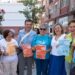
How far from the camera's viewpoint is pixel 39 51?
969 centimetres

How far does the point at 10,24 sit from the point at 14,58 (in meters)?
32.4

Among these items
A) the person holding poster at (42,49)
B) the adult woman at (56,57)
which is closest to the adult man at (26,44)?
the person holding poster at (42,49)

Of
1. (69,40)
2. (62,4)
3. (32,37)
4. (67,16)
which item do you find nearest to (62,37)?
(69,40)

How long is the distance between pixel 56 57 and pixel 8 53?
4.20 ft

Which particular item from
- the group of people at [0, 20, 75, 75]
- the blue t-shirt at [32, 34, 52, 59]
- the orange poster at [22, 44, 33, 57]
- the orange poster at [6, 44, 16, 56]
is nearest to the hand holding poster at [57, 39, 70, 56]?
the group of people at [0, 20, 75, 75]

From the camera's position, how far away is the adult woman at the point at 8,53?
9594 mm

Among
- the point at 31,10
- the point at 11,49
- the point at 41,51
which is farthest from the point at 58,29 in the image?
the point at 31,10

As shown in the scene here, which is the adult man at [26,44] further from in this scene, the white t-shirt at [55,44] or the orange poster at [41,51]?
the white t-shirt at [55,44]

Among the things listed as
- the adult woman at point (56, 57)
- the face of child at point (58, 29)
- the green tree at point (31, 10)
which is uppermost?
the green tree at point (31, 10)

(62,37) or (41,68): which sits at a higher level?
(62,37)

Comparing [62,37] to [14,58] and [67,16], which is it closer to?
[14,58]

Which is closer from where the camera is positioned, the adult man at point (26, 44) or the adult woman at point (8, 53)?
the adult woman at point (8, 53)

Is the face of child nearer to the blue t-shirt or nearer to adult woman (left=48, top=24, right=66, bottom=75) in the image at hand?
adult woman (left=48, top=24, right=66, bottom=75)

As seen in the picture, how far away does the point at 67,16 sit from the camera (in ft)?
142
